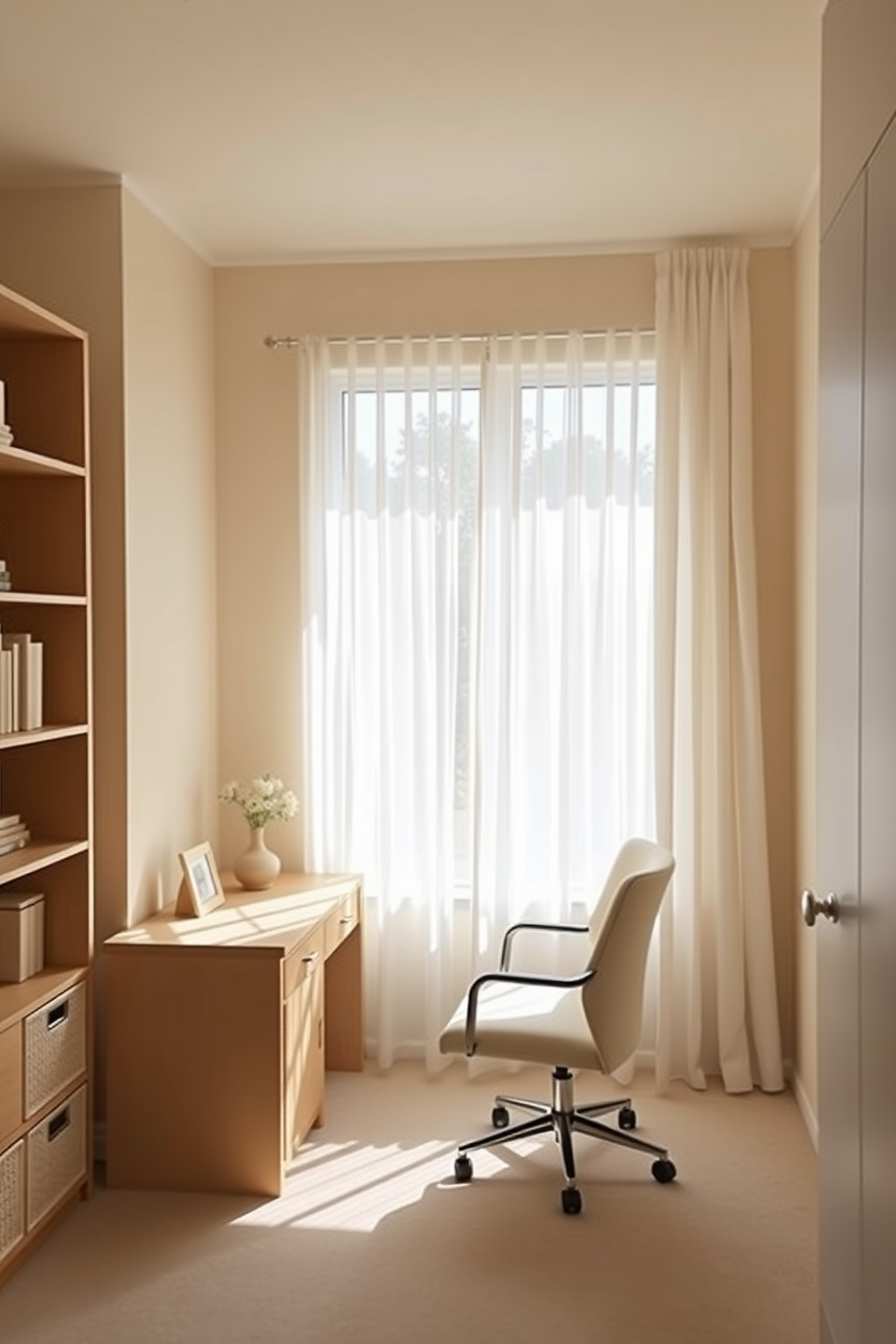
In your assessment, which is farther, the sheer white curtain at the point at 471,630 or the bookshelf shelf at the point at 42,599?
the sheer white curtain at the point at 471,630

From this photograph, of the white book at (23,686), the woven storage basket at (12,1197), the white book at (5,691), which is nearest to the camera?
the woven storage basket at (12,1197)

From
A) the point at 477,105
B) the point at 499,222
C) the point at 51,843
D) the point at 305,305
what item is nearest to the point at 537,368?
the point at 499,222

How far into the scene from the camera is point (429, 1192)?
346 centimetres

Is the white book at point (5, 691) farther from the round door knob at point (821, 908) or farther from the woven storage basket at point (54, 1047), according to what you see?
the round door knob at point (821, 908)

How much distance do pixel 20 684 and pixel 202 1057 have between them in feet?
3.67

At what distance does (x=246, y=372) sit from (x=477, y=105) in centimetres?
158

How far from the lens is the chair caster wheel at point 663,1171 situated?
3482mm

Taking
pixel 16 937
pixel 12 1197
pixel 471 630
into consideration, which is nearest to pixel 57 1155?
pixel 12 1197

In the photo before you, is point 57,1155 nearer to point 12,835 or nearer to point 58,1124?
point 58,1124

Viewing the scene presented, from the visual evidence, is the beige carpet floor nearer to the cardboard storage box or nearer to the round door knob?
the cardboard storage box

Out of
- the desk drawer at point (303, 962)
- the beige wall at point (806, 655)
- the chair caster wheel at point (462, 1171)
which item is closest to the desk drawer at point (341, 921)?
the desk drawer at point (303, 962)

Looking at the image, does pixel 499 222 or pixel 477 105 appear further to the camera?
pixel 499 222

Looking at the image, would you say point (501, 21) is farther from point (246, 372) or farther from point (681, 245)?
point (246, 372)

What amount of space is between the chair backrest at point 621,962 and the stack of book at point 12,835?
61.2 inches
